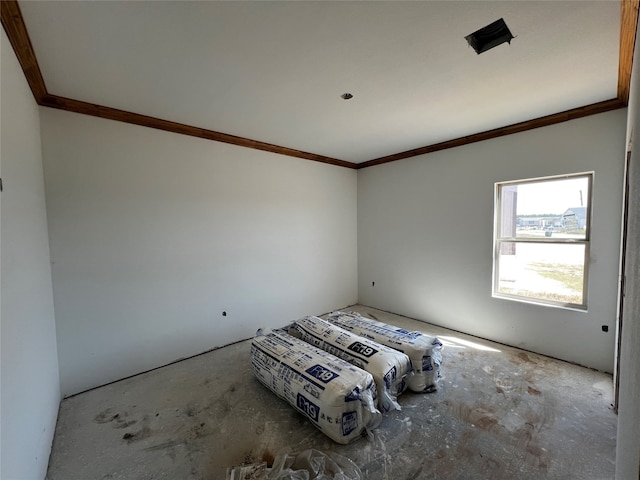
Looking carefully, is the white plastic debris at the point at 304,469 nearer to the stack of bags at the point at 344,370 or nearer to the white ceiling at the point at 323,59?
the stack of bags at the point at 344,370

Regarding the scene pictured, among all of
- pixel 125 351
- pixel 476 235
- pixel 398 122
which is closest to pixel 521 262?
pixel 476 235

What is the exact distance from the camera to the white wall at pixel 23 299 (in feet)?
4.00

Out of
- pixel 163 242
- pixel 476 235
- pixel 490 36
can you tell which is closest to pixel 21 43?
pixel 163 242

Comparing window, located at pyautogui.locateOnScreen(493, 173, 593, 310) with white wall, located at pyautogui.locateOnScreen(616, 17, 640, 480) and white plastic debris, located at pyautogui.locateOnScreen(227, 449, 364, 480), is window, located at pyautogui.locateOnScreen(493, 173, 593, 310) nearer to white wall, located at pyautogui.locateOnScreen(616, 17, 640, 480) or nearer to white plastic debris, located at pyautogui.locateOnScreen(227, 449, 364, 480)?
white wall, located at pyautogui.locateOnScreen(616, 17, 640, 480)

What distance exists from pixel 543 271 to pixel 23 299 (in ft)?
14.7

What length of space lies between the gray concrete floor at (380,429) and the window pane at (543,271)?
0.77 metres

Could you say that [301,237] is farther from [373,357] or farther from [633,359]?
[633,359]

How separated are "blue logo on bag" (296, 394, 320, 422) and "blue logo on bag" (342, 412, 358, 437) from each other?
0.19 metres

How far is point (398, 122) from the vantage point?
2.95 m

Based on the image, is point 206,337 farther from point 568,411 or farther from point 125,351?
point 568,411

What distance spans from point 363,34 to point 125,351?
3376 millimetres

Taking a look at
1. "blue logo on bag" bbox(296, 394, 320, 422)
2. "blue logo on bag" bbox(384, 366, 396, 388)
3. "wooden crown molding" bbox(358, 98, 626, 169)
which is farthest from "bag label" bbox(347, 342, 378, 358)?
"wooden crown molding" bbox(358, 98, 626, 169)

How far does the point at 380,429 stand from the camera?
1.97 metres

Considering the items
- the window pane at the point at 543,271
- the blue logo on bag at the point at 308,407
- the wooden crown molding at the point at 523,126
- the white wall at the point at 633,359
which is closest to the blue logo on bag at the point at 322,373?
the blue logo on bag at the point at 308,407
